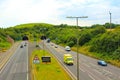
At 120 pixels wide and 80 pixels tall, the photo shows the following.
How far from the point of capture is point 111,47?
327 ft

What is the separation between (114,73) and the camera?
6328cm

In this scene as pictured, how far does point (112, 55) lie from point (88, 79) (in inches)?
1388

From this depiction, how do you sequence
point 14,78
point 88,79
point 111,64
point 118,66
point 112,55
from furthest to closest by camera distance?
point 112,55 → point 111,64 → point 118,66 → point 14,78 → point 88,79

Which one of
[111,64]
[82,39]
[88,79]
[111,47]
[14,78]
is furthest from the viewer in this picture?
[82,39]

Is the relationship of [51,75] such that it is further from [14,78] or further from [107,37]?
[107,37]

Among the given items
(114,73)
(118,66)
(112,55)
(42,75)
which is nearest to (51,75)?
(42,75)

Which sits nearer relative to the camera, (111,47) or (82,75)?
(82,75)

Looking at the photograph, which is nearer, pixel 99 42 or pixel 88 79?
pixel 88 79

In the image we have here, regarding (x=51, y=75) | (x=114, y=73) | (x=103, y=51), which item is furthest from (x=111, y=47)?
(x=51, y=75)

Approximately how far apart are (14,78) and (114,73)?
21.6 meters

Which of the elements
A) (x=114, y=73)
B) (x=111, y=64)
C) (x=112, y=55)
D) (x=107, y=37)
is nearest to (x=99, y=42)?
(x=107, y=37)

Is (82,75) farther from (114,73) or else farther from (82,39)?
(82,39)

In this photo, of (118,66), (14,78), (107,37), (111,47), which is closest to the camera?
(14,78)

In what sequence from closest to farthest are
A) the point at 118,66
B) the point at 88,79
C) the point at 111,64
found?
the point at 88,79
the point at 118,66
the point at 111,64
